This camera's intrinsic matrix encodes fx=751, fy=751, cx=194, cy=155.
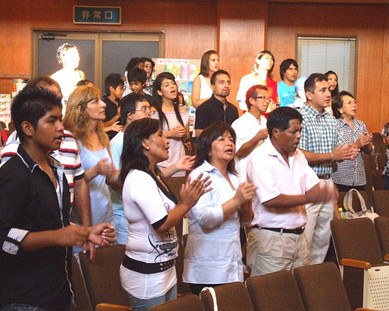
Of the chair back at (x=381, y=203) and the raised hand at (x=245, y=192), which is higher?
the raised hand at (x=245, y=192)

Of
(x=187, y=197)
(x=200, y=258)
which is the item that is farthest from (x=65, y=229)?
(x=200, y=258)

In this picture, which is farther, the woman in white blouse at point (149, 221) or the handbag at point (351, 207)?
the handbag at point (351, 207)

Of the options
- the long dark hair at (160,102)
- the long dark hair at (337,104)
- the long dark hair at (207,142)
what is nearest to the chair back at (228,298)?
the long dark hair at (207,142)

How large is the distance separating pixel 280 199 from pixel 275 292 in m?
0.80

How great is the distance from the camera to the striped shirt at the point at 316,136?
539cm

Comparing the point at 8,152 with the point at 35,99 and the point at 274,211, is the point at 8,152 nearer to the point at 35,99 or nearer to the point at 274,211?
the point at 35,99

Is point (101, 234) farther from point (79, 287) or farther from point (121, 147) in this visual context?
point (121, 147)

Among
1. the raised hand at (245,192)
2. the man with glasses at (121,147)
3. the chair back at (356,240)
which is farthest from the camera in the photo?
the chair back at (356,240)

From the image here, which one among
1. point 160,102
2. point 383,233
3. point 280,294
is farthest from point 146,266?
point 160,102

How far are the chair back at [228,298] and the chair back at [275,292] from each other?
7 centimetres

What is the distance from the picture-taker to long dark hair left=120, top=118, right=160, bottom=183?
3.44m

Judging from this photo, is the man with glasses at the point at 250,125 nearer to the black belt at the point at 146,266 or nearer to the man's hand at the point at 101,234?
the black belt at the point at 146,266

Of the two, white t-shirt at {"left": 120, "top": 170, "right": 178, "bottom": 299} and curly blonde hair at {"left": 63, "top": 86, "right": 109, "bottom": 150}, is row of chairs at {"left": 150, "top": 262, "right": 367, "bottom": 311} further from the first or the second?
curly blonde hair at {"left": 63, "top": 86, "right": 109, "bottom": 150}

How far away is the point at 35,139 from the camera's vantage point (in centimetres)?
274
